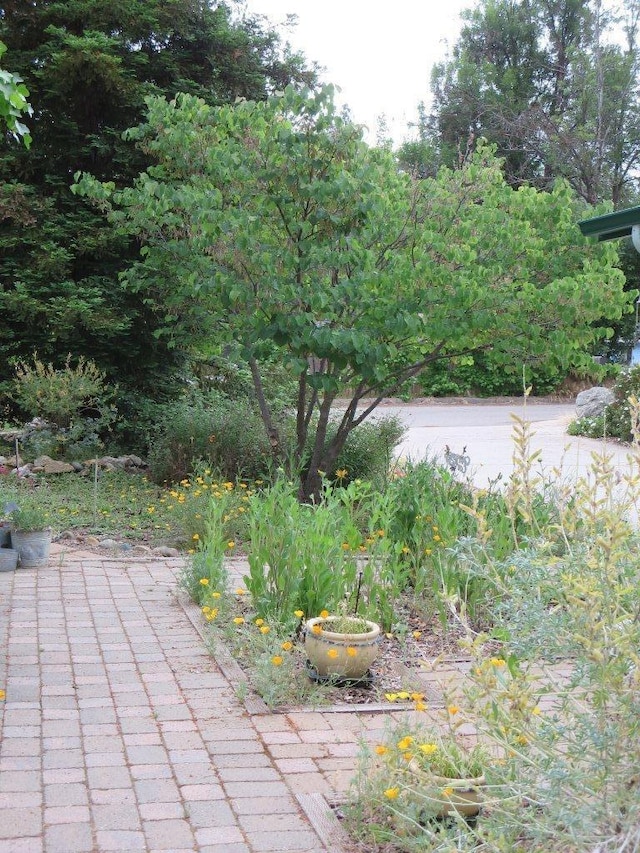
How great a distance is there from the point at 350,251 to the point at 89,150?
6174mm

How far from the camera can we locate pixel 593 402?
18422mm

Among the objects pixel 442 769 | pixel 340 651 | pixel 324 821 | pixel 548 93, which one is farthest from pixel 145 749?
pixel 548 93

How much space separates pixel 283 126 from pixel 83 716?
16.9ft

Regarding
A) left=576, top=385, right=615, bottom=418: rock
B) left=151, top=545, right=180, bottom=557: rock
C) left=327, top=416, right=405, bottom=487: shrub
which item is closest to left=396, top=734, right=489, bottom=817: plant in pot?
left=151, top=545, right=180, bottom=557: rock

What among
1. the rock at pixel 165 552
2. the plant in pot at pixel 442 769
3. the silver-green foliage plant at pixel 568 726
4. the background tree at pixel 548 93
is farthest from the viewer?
the background tree at pixel 548 93

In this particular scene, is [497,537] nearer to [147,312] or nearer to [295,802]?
[295,802]

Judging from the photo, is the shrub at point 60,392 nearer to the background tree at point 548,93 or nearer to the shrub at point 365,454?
the shrub at point 365,454

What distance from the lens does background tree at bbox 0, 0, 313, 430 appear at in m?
11.4

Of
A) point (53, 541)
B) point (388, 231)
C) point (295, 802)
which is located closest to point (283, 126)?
point (388, 231)

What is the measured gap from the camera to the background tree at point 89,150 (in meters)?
11.4

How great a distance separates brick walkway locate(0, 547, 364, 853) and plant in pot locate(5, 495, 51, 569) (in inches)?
44.3

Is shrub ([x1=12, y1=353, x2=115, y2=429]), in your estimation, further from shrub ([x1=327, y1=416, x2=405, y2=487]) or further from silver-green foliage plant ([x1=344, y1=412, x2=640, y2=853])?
silver-green foliage plant ([x1=344, y1=412, x2=640, y2=853])

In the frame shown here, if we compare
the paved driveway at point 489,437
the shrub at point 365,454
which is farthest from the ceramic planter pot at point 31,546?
the paved driveway at point 489,437

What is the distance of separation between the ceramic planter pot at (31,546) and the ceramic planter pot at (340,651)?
9.39 feet
